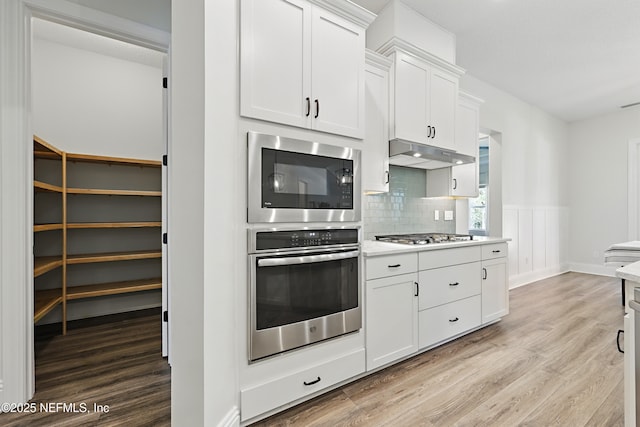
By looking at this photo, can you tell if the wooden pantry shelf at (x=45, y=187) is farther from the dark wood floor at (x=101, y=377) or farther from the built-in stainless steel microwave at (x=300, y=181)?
the built-in stainless steel microwave at (x=300, y=181)

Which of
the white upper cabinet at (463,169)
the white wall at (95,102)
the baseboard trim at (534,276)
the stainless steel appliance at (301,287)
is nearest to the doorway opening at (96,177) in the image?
the white wall at (95,102)

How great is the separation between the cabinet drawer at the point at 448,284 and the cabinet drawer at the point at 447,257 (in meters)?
0.04

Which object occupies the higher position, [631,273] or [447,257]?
[631,273]

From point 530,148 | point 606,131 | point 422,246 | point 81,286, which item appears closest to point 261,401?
point 422,246

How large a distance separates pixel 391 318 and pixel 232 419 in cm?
122

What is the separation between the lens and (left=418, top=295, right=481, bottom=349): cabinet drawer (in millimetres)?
2346

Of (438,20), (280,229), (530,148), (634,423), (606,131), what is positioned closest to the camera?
(634,423)

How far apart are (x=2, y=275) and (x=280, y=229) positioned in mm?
1701

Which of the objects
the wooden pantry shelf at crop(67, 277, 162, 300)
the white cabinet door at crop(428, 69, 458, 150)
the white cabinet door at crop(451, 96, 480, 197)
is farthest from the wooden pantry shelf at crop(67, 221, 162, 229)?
the white cabinet door at crop(451, 96, 480, 197)

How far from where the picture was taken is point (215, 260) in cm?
140

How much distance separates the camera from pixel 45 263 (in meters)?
2.54

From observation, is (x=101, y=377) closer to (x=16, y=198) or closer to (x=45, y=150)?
(x=16, y=198)

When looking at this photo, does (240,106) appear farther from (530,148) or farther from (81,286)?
(530,148)

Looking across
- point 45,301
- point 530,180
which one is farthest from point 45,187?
point 530,180
